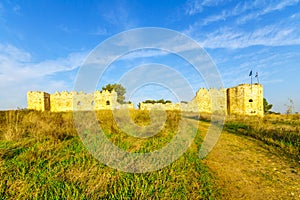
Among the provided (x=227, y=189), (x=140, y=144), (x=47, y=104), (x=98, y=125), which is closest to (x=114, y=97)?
(x=47, y=104)

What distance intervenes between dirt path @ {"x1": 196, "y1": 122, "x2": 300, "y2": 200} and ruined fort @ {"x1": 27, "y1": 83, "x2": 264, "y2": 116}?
1982 centimetres

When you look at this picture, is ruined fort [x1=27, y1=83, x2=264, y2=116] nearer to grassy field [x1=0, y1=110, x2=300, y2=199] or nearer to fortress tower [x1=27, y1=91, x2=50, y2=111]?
fortress tower [x1=27, y1=91, x2=50, y2=111]

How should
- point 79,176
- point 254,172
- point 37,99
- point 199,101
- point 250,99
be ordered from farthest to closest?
point 199,101 < point 37,99 < point 250,99 < point 254,172 < point 79,176

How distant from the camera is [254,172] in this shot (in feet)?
12.3

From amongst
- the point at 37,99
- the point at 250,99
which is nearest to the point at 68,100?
the point at 37,99

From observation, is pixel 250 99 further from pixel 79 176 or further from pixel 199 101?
pixel 79 176

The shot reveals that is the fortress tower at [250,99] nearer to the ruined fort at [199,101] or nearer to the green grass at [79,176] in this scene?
the ruined fort at [199,101]

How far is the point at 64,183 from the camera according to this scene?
8.98ft

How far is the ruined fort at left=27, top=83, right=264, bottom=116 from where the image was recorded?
84.3ft

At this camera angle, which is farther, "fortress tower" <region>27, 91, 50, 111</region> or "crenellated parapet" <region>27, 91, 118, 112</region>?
"crenellated parapet" <region>27, 91, 118, 112</region>

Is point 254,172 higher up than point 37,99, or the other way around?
point 37,99

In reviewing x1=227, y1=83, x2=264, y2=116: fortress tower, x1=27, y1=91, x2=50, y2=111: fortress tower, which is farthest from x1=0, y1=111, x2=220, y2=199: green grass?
x1=27, y1=91, x2=50, y2=111: fortress tower

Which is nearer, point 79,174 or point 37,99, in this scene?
point 79,174

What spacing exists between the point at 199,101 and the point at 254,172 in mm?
26242
